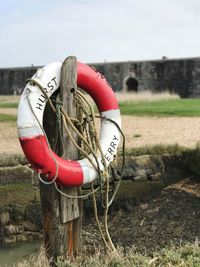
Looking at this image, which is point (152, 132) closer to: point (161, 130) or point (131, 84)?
point (161, 130)

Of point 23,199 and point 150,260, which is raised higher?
point 150,260

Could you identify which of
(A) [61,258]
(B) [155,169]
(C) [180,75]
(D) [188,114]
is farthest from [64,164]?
(C) [180,75]

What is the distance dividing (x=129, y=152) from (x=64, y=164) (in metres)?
4.06

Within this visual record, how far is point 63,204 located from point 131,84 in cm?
2183

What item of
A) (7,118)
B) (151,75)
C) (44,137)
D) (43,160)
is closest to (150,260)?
(43,160)

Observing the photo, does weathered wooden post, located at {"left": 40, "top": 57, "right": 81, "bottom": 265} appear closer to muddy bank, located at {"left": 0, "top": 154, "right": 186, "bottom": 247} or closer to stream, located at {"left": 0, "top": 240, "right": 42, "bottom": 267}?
stream, located at {"left": 0, "top": 240, "right": 42, "bottom": 267}

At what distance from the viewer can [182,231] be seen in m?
5.98

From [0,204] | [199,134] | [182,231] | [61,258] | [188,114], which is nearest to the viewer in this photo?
[61,258]

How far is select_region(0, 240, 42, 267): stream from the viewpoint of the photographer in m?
5.64

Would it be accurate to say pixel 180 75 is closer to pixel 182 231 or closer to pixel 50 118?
pixel 182 231

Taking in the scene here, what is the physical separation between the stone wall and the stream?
16733 mm

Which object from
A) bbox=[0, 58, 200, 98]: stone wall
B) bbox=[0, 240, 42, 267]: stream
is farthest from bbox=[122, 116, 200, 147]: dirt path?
bbox=[0, 58, 200, 98]: stone wall

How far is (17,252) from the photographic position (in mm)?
5953

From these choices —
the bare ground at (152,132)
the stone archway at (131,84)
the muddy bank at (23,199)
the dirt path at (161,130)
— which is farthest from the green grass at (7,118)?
the stone archway at (131,84)
